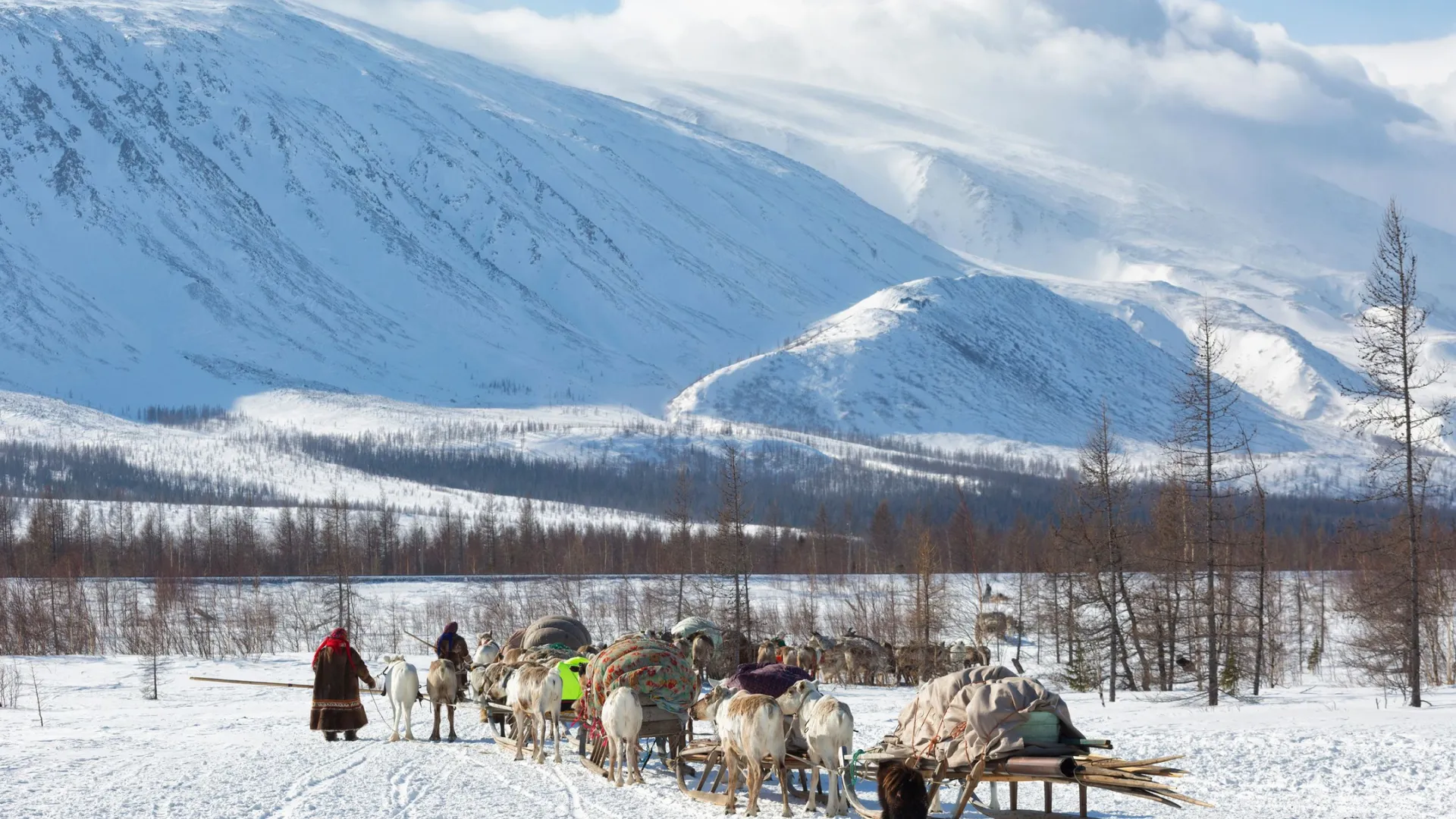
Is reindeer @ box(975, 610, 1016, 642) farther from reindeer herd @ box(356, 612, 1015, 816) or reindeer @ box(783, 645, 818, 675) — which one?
reindeer herd @ box(356, 612, 1015, 816)

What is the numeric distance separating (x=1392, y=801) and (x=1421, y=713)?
10.6 meters

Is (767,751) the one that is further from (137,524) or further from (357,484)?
(357,484)

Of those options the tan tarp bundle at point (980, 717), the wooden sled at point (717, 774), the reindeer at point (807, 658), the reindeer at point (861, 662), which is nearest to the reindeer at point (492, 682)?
the wooden sled at point (717, 774)

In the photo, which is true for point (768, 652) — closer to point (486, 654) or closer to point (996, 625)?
point (486, 654)

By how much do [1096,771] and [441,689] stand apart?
572 inches

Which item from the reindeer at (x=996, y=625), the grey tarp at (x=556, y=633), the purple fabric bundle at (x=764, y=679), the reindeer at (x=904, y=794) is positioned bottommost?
the reindeer at (x=996, y=625)

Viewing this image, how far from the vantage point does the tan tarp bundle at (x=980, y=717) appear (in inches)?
672

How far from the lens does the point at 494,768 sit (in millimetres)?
23484

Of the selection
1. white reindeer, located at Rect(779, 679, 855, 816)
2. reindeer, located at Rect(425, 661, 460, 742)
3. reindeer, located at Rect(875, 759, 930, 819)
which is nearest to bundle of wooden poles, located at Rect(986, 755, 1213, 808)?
white reindeer, located at Rect(779, 679, 855, 816)

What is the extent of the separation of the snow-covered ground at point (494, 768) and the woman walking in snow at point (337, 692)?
43cm

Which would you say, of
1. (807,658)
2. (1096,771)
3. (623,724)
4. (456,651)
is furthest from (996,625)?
(1096,771)

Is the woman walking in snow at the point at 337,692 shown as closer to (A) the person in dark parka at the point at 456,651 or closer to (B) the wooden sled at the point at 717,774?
(A) the person in dark parka at the point at 456,651

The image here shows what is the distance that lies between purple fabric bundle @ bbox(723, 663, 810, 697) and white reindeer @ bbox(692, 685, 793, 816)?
6.72 ft

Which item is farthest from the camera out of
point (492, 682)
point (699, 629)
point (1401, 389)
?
point (699, 629)
